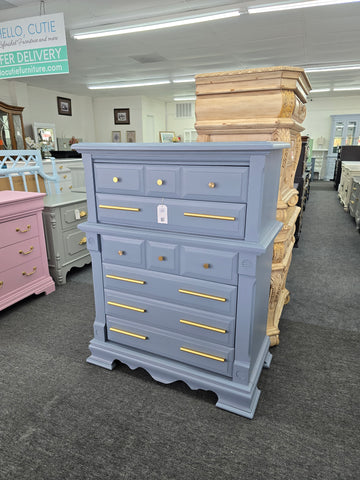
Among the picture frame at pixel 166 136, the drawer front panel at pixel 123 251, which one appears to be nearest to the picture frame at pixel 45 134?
the picture frame at pixel 166 136

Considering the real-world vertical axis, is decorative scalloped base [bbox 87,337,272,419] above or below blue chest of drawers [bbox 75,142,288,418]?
below

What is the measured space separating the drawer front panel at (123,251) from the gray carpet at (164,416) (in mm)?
782

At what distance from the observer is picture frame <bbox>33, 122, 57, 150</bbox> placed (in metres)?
10.1

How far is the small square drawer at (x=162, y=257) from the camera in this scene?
1.82 metres

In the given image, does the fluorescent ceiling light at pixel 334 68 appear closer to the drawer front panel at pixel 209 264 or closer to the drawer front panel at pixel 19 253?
the drawer front panel at pixel 19 253

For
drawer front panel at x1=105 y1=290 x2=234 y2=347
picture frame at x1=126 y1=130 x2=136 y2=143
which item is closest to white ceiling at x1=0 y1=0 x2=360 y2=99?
picture frame at x1=126 y1=130 x2=136 y2=143

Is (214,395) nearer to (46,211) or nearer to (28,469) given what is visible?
(28,469)

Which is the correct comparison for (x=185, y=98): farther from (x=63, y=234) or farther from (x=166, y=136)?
(x=63, y=234)

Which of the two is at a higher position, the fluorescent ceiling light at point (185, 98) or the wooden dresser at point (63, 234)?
the fluorescent ceiling light at point (185, 98)

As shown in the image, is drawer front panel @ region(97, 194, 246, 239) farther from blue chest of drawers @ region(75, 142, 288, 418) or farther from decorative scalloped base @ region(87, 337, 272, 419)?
decorative scalloped base @ region(87, 337, 272, 419)

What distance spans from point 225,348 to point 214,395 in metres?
0.38

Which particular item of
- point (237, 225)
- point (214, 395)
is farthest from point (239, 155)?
point (214, 395)

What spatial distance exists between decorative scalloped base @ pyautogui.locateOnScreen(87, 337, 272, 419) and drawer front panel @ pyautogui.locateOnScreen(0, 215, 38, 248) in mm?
1379

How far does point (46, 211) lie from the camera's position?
347cm
